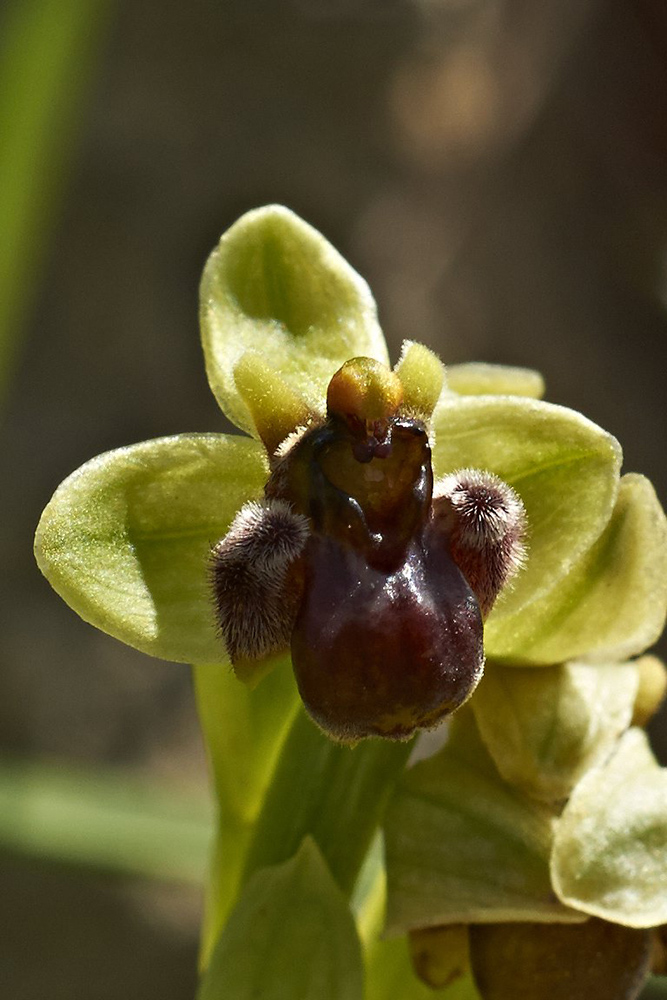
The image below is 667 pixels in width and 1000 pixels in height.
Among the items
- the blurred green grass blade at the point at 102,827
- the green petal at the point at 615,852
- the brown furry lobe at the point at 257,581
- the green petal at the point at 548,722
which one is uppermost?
the brown furry lobe at the point at 257,581

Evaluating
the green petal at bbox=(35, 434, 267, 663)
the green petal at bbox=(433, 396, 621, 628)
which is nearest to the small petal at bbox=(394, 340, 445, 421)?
the green petal at bbox=(433, 396, 621, 628)

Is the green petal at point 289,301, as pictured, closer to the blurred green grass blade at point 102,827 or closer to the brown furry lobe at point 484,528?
the brown furry lobe at point 484,528

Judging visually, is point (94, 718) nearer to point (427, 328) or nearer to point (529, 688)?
point (427, 328)

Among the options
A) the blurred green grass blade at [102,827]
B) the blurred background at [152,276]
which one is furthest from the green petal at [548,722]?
the blurred background at [152,276]

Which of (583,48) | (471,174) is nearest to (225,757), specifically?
(471,174)

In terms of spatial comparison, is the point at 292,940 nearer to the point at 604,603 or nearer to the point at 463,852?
the point at 463,852

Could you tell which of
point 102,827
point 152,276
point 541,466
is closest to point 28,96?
point 102,827

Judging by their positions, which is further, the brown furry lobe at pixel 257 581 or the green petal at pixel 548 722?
the green petal at pixel 548 722
